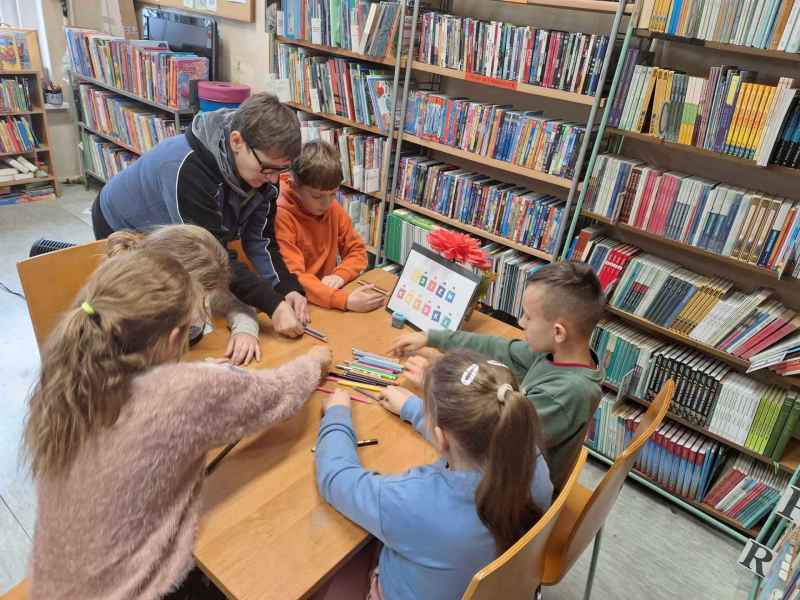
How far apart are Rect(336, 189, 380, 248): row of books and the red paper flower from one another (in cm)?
151

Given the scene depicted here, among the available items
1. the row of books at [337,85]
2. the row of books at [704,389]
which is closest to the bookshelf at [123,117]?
the row of books at [337,85]

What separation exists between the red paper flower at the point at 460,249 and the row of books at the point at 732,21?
41.9 inches

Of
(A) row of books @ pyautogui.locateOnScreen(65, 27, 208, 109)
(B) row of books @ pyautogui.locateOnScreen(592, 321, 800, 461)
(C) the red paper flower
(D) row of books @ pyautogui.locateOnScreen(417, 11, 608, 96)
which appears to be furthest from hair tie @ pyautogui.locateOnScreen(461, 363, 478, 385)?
(A) row of books @ pyautogui.locateOnScreen(65, 27, 208, 109)

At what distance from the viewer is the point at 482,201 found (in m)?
2.69

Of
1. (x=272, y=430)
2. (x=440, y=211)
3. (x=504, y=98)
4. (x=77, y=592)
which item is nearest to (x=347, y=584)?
(x=272, y=430)

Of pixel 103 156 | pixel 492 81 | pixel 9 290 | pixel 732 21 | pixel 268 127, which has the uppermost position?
pixel 732 21

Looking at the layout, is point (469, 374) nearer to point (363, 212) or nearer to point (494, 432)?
point (494, 432)

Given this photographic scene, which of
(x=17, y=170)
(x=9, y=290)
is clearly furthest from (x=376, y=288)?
(x=17, y=170)

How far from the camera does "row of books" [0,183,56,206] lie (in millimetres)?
4320

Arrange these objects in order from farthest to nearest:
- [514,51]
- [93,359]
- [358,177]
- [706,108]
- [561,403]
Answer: [358,177] → [514,51] → [706,108] → [561,403] → [93,359]

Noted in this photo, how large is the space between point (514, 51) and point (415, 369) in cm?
158

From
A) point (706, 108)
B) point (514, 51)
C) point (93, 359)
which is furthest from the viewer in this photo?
point (514, 51)

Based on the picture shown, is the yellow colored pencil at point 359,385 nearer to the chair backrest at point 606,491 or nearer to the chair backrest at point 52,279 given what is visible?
the chair backrest at point 606,491

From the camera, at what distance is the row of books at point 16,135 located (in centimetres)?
418
